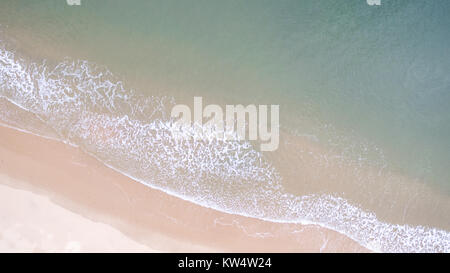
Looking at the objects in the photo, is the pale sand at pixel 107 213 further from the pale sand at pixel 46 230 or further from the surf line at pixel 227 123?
the surf line at pixel 227 123

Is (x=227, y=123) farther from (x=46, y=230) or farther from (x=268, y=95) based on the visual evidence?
(x=46, y=230)

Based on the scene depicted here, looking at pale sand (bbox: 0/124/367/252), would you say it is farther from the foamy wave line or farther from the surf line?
the surf line

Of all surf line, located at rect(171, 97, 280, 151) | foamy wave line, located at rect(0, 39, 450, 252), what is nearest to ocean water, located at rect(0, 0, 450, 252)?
foamy wave line, located at rect(0, 39, 450, 252)

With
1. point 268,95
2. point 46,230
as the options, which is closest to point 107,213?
point 46,230

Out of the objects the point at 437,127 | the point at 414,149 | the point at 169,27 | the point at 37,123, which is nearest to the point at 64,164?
the point at 37,123

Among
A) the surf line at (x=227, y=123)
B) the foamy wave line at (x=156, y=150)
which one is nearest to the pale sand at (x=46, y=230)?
the foamy wave line at (x=156, y=150)

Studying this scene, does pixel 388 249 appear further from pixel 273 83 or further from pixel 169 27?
pixel 169 27
